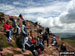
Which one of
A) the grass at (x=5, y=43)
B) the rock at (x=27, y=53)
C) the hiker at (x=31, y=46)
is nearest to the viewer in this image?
the rock at (x=27, y=53)

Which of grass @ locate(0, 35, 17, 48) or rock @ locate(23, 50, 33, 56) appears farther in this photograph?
grass @ locate(0, 35, 17, 48)

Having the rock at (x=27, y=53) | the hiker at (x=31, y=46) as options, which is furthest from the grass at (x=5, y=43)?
the rock at (x=27, y=53)

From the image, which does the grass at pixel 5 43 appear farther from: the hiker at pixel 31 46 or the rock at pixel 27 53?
the rock at pixel 27 53

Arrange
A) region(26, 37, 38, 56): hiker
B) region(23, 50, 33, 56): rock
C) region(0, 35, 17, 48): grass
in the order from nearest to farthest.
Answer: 1. region(23, 50, 33, 56): rock
2. region(0, 35, 17, 48): grass
3. region(26, 37, 38, 56): hiker

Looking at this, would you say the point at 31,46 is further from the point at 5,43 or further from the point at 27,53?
the point at 5,43

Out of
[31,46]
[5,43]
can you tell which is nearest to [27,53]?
[31,46]

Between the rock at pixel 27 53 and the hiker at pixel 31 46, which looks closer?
the rock at pixel 27 53

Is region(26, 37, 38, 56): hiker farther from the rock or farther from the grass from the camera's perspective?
the grass

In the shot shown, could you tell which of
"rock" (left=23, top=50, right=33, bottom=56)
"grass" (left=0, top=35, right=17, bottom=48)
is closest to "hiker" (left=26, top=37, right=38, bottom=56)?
"rock" (left=23, top=50, right=33, bottom=56)

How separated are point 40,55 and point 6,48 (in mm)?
6230

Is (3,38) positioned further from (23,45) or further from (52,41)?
(52,41)

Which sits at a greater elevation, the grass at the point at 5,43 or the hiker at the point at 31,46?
the grass at the point at 5,43

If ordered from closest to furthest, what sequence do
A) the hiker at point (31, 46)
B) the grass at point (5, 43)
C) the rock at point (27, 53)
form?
the rock at point (27, 53)
the grass at point (5, 43)
the hiker at point (31, 46)

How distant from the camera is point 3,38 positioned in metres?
21.6
